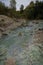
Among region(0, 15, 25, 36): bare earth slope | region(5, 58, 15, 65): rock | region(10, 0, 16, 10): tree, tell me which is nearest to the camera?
region(5, 58, 15, 65): rock

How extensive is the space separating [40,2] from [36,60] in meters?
76.4

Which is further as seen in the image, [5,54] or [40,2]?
[40,2]

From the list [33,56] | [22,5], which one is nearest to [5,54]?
[33,56]

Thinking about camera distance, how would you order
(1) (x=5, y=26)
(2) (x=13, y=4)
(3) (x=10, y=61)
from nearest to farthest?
(3) (x=10, y=61)
(1) (x=5, y=26)
(2) (x=13, y=4)

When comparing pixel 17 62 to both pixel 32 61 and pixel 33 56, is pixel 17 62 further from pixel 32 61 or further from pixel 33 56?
pixel 33 56

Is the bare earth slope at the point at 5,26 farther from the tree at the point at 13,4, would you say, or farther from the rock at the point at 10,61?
the tree at the point at 13,4

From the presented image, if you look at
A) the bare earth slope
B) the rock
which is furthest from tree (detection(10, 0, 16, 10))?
the rock

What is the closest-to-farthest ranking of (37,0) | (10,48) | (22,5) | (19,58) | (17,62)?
(17,62) < (19,58) < (10,48) < (37,0) < (22,5)

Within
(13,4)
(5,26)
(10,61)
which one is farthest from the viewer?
(13,4)

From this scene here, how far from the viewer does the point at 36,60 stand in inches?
678

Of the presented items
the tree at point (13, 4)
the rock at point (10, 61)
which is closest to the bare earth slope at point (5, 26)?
the rock at point (10, 61)

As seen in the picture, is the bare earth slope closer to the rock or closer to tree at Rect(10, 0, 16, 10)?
the rock

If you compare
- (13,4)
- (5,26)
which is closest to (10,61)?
(5,26)

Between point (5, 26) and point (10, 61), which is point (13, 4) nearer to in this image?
point (5, 26)
